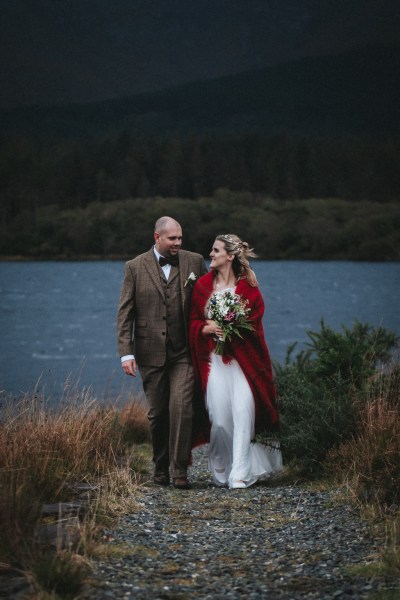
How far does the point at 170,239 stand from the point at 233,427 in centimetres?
189

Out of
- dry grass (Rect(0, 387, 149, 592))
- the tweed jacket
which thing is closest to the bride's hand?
the tweed jacket

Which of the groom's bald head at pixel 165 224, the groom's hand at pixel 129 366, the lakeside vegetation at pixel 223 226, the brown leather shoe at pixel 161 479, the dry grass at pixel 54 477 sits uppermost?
the lakeside vegetation at pixel 223 226

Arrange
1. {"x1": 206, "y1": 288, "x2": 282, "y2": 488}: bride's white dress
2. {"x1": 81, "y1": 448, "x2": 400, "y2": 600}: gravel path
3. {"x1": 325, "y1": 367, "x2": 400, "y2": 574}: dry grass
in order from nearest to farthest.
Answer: {"x1": 81, "y1": 448, "x2": 400, "y2": 600}: gravel path
{"x1": 325, "y1": 367, "x2": 400, "y2": 574}: dry grass
{"x1": 206, "y1": 288, "x2": 282, "y2": 488}: bride's white dress

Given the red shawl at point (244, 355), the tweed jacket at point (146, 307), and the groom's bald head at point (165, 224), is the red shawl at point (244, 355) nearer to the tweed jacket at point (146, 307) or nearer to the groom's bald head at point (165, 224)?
the tweed jacket at point (146, 307)

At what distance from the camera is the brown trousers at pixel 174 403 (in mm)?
8312

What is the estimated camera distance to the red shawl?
27.4ft

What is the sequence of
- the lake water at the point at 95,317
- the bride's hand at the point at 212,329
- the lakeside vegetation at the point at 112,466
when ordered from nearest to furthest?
the lakeside vegetation at the point at 112,466 → the bride's hand at the point at 212,329 → the lake water at the point at 95,317

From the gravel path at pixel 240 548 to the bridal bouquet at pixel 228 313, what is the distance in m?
1.41

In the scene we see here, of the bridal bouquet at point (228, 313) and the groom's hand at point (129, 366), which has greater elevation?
the bridal bouquet at point (228, 313)

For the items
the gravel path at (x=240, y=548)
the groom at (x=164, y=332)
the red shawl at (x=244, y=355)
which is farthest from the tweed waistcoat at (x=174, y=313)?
the gravel path at (x=240, y=548)

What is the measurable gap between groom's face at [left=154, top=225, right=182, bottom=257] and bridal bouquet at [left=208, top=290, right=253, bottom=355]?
1.90 ft

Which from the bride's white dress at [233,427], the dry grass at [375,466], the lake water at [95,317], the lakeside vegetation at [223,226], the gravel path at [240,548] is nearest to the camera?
the gravel path at [240,548]

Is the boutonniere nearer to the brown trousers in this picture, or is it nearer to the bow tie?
the bow tie

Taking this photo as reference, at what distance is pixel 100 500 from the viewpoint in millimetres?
6820
